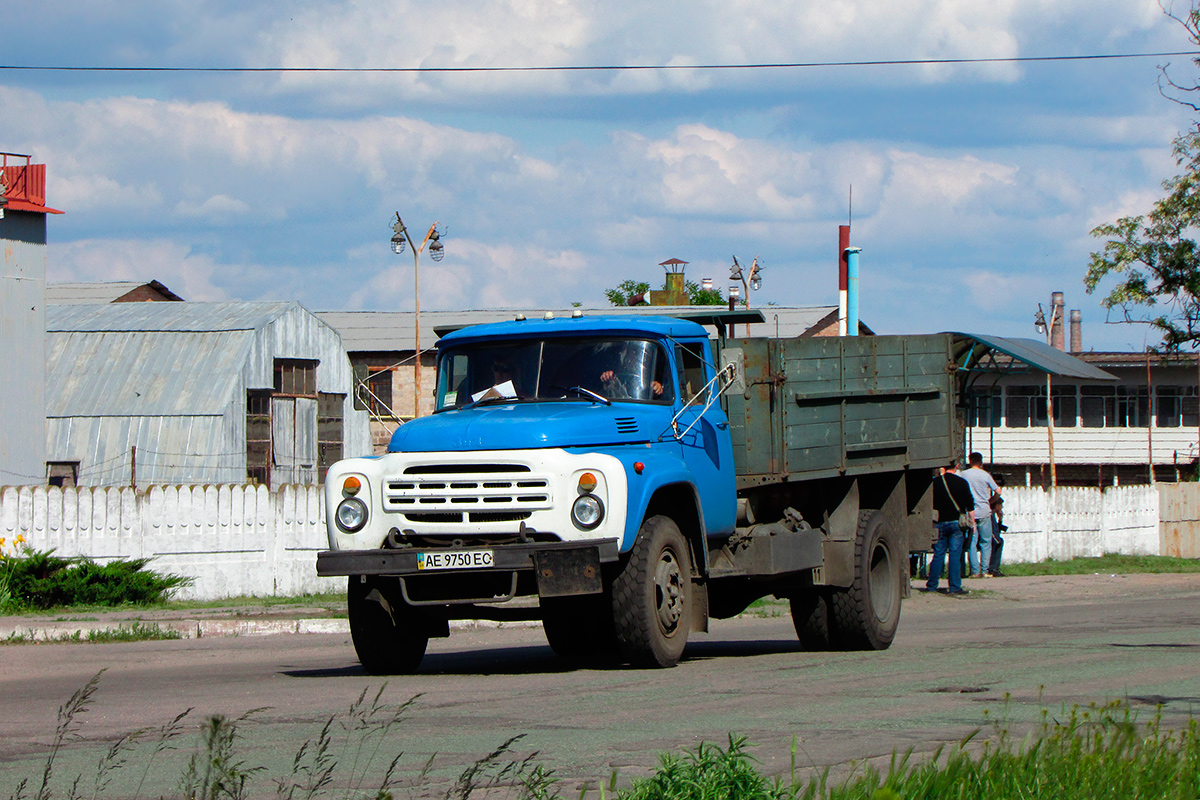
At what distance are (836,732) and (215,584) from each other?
540 inches

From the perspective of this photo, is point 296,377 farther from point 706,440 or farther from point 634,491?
point 634,491

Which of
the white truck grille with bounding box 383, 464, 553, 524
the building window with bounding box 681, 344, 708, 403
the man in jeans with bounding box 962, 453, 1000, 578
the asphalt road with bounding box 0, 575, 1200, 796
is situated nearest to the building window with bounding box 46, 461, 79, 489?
the man in jeans with bounding box 962, 453, 1000, 578

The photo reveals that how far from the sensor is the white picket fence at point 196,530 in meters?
18.1

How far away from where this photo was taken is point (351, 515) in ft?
32.9

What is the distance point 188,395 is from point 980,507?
817 inches

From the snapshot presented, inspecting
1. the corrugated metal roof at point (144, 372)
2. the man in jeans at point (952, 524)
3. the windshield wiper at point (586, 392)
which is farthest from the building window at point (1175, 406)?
the windshield wiper at point (586, 392)

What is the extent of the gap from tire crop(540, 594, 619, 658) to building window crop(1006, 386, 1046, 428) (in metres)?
50.0

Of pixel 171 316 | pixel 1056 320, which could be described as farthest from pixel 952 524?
pixel 1056 320

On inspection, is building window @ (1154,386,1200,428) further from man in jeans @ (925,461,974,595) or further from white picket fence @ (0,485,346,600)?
white picket fence @ (0,485,346,600)

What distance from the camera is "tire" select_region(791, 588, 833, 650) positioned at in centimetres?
1209

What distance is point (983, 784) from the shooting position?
503 cm

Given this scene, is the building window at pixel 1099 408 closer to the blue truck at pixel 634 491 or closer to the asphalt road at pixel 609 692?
the asphalt road at pixel 609 692

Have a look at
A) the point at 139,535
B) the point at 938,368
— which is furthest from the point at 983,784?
the point at 139,535

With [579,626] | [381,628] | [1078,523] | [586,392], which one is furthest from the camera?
[1078,523]
